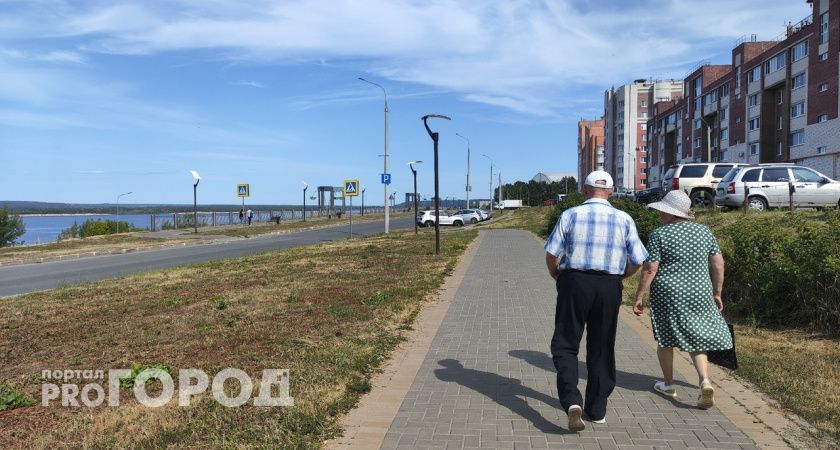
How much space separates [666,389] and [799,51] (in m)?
50.8

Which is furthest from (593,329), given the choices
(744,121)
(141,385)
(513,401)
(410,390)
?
(744,121)

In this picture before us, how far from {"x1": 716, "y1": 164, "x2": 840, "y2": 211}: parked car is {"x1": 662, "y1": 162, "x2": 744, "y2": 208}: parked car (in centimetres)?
361

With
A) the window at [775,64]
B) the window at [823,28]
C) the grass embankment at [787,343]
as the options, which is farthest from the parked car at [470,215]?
the grass embankment at [787,343]

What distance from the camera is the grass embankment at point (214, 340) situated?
3.99m

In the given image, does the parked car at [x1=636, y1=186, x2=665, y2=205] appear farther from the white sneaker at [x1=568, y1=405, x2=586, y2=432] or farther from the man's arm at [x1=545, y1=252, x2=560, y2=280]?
the white sneaker at [x1=568, y1=405, x2=586, y2=432]

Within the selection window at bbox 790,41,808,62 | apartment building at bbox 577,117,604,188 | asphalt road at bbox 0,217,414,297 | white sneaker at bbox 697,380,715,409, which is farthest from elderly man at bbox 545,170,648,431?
apartment building at bbox 577,117,604,188

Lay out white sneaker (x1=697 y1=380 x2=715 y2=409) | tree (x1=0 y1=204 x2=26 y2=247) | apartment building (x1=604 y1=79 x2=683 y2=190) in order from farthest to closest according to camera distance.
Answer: apartment building (x1=604 y1=79 x2=683 y2=190) → tree (x1=0 y1=204 x2=26 y2=247) → white sneaker (x1=697 y1=380 x2=715 y2=409)

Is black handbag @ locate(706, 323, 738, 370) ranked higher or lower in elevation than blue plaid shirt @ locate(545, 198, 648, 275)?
lower

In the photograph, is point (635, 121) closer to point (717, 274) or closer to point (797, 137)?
point (797, 137)

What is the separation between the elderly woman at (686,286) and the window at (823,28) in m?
46.1

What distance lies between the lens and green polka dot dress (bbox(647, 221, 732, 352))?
14.5 feet

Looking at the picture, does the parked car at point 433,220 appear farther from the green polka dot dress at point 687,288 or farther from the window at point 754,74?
the green polka dot dress at point 687,288

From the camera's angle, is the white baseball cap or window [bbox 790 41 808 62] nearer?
the white baseball cap

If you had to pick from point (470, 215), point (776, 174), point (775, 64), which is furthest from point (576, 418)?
point (775, 64)
